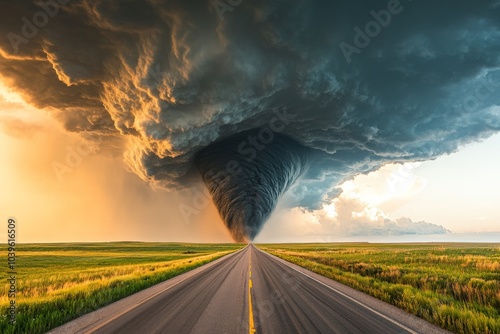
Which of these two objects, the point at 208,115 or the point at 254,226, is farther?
the point at 254,226

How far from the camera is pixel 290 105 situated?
38.3 m

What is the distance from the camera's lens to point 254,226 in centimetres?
6378

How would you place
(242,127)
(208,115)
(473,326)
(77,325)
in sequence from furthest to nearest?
(242,127), (208,115), (77,325), (473,326)

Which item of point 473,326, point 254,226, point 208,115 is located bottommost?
point 473,326

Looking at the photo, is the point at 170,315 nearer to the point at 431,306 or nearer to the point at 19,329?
the point at 19,329

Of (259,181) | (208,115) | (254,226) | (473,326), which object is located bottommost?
(473,326)

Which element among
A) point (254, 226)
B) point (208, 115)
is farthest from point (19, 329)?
point (254, 226)

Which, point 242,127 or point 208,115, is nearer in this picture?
point 208,115

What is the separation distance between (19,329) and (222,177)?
47.6 m

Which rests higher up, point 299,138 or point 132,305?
point 299,138

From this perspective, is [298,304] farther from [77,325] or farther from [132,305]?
[77,325]

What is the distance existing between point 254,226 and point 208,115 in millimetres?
35000

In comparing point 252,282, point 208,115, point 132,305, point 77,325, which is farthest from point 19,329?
point 208,115

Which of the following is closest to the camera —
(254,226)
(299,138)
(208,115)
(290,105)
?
(208,115)
